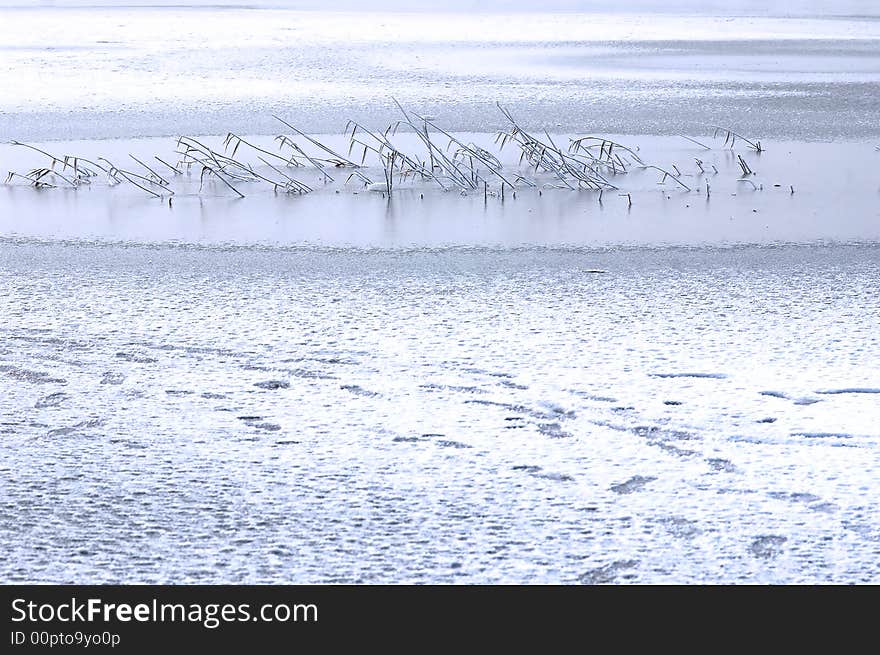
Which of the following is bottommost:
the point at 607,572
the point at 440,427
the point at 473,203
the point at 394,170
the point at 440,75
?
the point at 607,572

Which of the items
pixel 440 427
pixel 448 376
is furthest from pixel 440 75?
pixel 440 427

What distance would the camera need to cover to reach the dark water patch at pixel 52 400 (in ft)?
10.0

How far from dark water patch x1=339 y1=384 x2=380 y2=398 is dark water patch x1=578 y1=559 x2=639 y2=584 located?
1034 mm

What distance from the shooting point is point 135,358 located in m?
3.43

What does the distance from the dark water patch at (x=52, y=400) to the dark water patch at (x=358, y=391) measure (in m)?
0.72

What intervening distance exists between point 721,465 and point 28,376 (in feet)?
6.08

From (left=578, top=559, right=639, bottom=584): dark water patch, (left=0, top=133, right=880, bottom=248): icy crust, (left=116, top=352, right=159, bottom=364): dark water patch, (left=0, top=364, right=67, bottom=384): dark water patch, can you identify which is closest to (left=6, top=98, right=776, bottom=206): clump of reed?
(left=0, top=133, right=880, bottom=248): icy crust

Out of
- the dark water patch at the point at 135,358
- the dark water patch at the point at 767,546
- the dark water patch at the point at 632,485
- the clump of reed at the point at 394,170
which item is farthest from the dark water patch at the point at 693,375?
the clump of reed at the point at 394,170

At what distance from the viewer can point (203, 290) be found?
14.0 ft

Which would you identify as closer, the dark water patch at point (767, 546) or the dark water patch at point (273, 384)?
the dark water patch at point (767, 546)

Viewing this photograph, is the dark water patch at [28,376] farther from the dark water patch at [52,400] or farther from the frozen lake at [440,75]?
the frozen lake at [440,75]

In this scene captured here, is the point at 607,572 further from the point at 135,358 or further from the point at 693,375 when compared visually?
the point at 135,358

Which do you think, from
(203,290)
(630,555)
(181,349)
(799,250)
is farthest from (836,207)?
(630,555)
